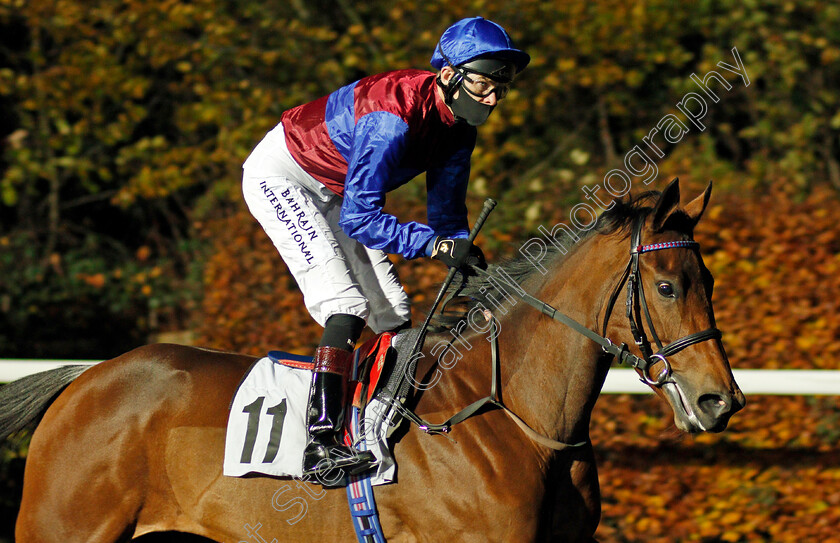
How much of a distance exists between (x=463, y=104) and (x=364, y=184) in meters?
0.45

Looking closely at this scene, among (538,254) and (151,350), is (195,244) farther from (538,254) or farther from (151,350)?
(538,254)

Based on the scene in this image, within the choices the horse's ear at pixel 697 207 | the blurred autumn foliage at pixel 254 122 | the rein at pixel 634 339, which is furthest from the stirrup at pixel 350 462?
the blurred autumn foliage at pixel 254 122

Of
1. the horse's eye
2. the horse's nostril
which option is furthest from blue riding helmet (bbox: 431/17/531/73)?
the horse's nostril

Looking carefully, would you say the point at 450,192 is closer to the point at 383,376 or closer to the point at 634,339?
the point at 383,376

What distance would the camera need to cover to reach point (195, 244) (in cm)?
717

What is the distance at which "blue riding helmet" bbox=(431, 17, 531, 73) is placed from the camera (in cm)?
268

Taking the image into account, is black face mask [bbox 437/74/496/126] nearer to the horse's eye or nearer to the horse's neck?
the horse's neck

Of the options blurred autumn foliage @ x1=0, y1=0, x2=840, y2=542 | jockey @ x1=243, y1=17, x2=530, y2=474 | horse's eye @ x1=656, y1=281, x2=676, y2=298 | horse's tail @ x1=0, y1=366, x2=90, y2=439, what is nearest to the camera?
horse's eye @ x1=656, y1=281, x2=676, y2=298

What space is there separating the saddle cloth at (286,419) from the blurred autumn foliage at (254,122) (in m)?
1.68

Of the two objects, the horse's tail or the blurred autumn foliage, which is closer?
the horse's tail

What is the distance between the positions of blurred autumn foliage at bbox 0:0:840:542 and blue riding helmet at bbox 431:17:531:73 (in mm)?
1884

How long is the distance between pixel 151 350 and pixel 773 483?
2.66m

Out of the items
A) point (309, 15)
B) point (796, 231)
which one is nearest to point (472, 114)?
point (796, 231)

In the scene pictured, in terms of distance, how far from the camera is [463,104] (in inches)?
109
